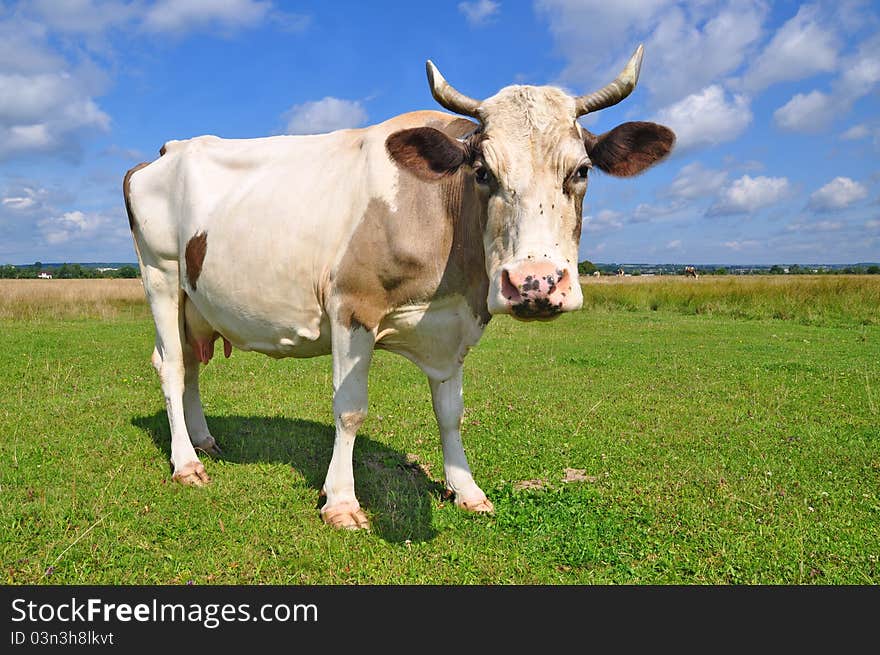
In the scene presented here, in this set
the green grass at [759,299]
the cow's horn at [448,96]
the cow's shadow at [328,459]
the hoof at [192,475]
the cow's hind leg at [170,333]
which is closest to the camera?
the cow's horn at [448,96]

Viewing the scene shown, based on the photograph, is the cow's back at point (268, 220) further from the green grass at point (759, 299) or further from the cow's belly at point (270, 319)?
the green grass at point (759, 299)

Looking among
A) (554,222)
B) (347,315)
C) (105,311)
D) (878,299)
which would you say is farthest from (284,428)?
(878,299)

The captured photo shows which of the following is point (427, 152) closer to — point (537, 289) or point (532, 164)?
point (532, 164)

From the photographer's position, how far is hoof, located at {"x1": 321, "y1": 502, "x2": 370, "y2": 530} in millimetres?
5094

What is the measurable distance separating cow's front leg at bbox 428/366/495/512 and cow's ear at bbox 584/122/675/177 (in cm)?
212

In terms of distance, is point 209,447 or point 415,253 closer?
point 415,253

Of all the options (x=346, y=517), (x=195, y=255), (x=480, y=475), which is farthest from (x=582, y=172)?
(x=195, y=255)

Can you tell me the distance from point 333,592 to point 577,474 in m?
3.14

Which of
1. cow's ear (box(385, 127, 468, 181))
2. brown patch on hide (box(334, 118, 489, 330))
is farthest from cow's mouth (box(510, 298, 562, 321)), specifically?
cow's ear (box(385, 127, 468, 181))

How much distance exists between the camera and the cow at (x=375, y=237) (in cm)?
389

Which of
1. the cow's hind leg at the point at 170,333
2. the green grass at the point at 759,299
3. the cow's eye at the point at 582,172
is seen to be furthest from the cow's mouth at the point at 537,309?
the green grass at the point at 759,299

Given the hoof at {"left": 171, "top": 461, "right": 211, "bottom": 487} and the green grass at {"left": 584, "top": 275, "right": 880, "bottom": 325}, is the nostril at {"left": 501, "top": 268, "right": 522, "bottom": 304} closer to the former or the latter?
the hoof at {"left": 171, "top": 461, "right": 211, "bottom": 487}

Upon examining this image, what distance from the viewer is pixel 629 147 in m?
4.53

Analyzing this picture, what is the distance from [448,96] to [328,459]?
157 inches
